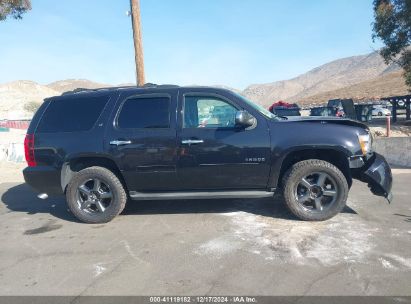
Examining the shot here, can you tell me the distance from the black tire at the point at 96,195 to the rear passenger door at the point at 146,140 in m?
0.21

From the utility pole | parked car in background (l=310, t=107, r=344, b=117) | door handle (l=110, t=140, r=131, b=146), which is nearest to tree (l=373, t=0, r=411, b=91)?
parked car in background (l=310, t=107, r=344, b=117)

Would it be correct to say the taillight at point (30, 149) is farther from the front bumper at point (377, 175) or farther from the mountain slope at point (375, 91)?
the mountain slope at point (375, 91)

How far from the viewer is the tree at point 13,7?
15289 mm

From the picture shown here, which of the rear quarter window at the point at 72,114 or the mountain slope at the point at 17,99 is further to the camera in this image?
the mountain slope at the point at 17,99

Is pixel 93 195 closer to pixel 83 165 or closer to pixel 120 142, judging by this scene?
pixel 83 165

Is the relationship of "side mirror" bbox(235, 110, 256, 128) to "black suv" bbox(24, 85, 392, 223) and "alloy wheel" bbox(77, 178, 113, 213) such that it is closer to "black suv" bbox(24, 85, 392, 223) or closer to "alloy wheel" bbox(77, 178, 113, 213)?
"black suv" bbox(24, 85, 392, 223)

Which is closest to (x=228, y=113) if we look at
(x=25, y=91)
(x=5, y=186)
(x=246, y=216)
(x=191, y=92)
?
(x=191, y=92)

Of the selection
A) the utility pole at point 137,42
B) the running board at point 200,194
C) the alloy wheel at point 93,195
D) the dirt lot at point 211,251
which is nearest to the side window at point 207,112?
the running board at point 200,194

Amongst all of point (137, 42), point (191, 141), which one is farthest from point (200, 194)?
point (137, 42)

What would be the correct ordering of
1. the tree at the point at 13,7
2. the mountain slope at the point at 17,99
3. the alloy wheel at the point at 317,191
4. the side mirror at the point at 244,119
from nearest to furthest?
the side mirror at the point at 244,119 < the alloy wheel at the point at 317,191 < the tree at the point at 13,7 < the mountain slope at the point at 17,99

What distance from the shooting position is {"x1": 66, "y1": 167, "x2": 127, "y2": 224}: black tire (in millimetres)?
5168

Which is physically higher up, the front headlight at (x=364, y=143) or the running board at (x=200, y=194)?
the front headlight at (x=364, y=143)

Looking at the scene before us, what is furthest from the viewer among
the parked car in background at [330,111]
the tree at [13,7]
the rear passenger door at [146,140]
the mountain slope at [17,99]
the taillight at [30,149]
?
the mountain slope at [17,99]

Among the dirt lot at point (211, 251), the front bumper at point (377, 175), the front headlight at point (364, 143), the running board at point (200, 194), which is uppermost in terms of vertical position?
the front headlight at point (364, 143)
